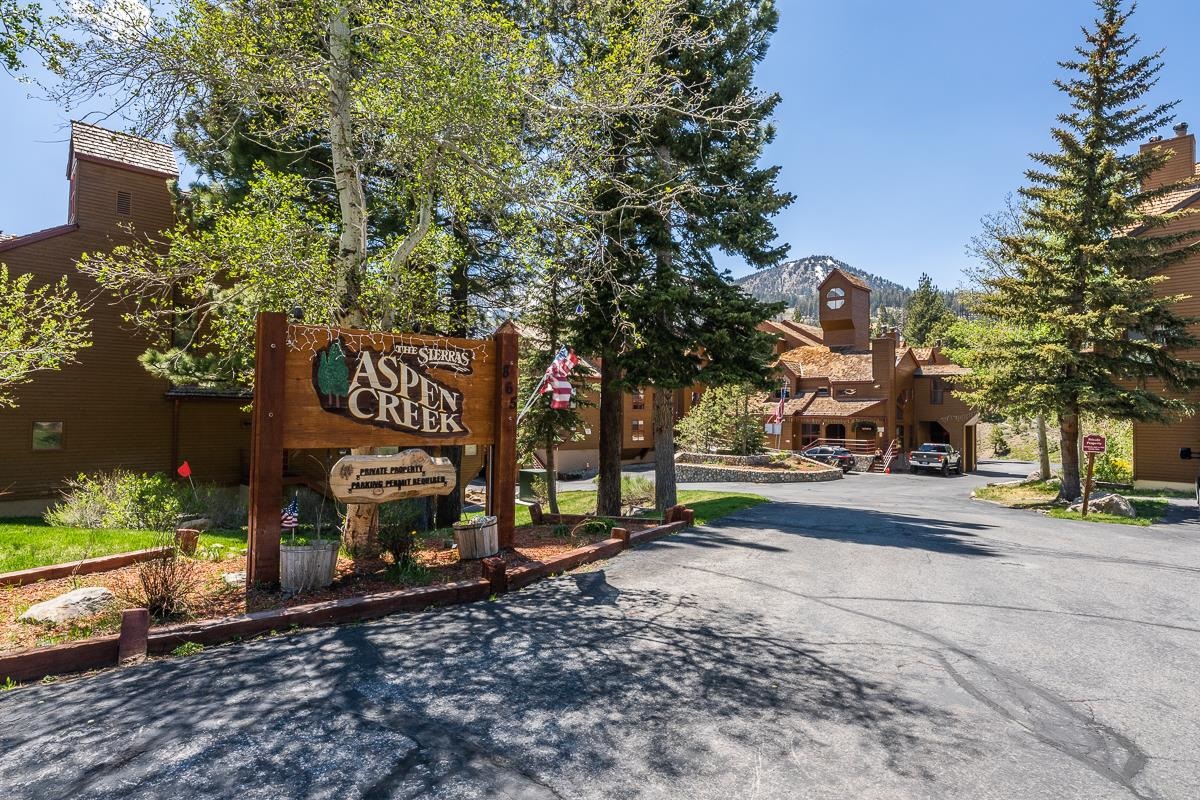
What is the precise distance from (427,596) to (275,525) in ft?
6.23

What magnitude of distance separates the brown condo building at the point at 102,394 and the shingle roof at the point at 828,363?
3478 cm

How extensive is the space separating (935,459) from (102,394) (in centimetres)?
3900

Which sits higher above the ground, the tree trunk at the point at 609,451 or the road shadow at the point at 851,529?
the tree trunk at the point at 609,451

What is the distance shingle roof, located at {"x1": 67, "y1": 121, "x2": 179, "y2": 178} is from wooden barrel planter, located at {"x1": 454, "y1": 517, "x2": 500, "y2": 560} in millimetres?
16381

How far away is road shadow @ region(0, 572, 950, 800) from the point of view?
359cm

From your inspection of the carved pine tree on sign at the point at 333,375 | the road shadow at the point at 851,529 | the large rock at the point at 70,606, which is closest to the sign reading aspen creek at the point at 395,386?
the carved pine tree on sign at the point at 333,375

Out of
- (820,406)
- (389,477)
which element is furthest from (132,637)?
(820,406)

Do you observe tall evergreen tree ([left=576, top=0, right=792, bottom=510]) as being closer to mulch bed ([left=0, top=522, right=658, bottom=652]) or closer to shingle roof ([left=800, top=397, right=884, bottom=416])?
mulch bed ([left=0, top=522, right=658, bottom=652])

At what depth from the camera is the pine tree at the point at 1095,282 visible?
61.8ft

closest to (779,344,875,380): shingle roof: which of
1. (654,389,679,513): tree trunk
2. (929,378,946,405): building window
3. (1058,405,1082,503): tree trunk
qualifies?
(929,378,946,405): building window

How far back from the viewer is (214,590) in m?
7.00

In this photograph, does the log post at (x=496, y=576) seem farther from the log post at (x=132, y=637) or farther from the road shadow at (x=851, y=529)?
the road shadow at (x=851, y=529)

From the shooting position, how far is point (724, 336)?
46.8 feet

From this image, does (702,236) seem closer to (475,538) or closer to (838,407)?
(475,538)
